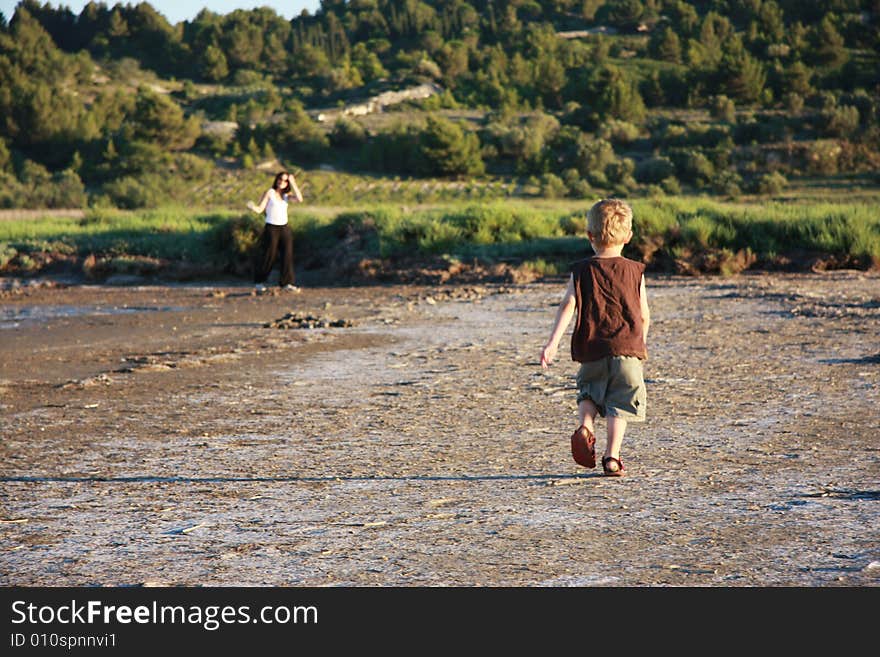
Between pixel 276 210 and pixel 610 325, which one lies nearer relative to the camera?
pixel 610 325

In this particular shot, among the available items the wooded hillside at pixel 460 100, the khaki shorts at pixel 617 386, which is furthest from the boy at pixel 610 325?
the wooded hillside at pixel 460 100

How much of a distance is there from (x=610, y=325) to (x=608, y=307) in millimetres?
88

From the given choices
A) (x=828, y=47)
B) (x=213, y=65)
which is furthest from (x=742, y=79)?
(x=213, y=65)

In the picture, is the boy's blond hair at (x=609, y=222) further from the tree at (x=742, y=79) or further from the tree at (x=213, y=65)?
the tree at (x=213, y=65)

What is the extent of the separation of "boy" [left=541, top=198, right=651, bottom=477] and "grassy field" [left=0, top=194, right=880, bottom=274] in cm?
1398

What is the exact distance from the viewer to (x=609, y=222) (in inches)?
236

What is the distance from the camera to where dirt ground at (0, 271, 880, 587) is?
4586mm

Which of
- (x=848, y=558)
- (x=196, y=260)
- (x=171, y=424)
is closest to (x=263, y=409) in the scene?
(x=171, y=424)

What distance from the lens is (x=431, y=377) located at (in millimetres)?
9906

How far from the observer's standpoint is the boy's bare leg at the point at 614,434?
607 centimetres

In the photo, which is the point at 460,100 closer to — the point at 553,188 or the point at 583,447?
the point at 553,188

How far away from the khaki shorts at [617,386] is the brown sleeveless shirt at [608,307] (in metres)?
0.06

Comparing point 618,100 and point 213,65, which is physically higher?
point 213,65

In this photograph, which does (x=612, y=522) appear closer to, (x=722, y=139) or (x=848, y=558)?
(x=848, y=558)
